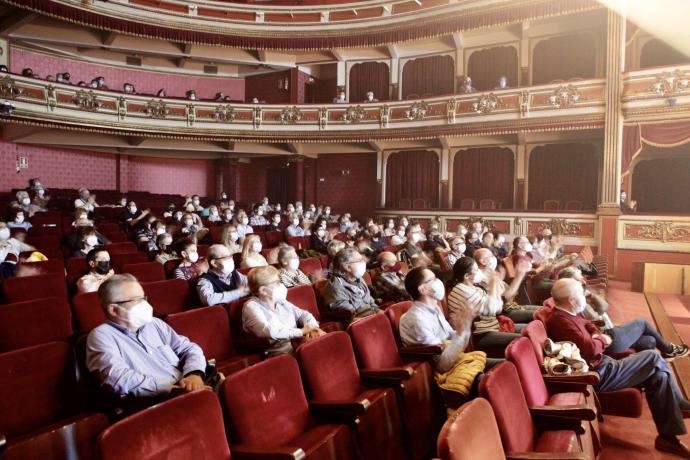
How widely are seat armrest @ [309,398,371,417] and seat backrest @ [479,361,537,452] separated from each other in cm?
39

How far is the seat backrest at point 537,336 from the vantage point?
2.04 m

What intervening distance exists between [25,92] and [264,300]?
7.96 m

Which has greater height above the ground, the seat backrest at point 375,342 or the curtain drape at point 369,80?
the curtain drape at point 369,80

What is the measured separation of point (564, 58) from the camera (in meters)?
9.16

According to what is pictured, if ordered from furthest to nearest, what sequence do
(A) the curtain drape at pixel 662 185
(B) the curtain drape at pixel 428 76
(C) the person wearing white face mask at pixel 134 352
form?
(B) the curtain drape at pixel 428 76 → (A) the curtain drape at pixel 662 185 → (C) the person wearing white face mask at pixel 134 352

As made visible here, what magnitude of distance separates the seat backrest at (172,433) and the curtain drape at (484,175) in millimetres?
9324

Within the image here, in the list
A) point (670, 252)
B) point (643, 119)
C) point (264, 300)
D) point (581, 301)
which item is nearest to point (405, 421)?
point (264, 300)

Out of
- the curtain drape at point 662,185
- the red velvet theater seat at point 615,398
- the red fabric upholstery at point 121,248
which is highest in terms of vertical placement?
the curtain drape at point 662,185

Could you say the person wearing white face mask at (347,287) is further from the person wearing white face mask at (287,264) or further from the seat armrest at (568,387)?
the seat armrest at (568,387)

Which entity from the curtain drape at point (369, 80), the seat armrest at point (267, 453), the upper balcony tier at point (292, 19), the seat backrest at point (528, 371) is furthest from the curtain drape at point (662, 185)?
the seat armrest at point (267, 453)

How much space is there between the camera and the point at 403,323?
2.23 metres

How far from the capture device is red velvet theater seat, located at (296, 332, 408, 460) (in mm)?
1567

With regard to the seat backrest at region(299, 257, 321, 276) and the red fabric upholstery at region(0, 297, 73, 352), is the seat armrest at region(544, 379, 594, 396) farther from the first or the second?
the seat backrest at region(299, 257, 321, 276)

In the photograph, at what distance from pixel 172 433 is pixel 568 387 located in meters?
1.48
